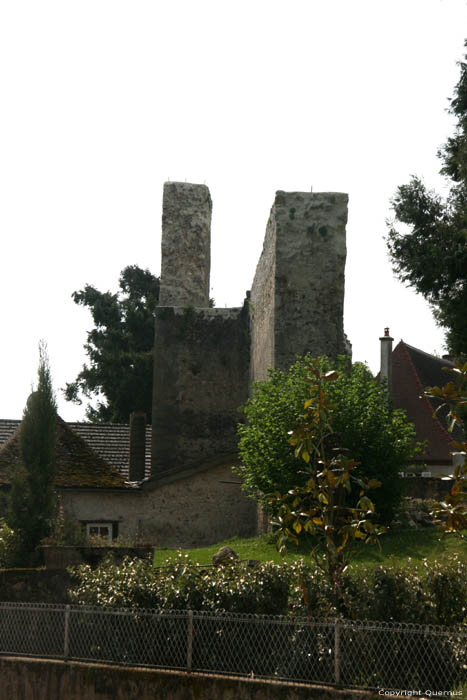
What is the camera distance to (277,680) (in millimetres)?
9086

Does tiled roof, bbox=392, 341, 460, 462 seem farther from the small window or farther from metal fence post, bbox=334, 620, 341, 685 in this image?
metal fence post, bbox=334, 620, 341, 685

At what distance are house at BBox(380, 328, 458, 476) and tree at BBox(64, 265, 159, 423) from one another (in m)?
10.7

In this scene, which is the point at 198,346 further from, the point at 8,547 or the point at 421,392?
the point at 8,547

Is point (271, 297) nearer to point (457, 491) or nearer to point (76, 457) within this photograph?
point (76, 457)

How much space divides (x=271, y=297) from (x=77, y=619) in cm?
1065

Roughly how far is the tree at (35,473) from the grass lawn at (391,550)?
6.39ft

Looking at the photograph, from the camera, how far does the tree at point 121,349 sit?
1607 inches

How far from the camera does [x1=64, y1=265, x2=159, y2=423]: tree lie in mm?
40812

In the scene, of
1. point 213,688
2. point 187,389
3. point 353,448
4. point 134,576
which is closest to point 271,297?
point 353,448

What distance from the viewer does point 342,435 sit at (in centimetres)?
1662

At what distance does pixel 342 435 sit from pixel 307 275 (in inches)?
170

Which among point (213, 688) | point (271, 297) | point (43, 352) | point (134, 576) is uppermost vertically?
point (271, 297)

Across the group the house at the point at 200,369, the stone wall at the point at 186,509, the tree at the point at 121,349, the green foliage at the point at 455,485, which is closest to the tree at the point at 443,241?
the house at the point at 200,369

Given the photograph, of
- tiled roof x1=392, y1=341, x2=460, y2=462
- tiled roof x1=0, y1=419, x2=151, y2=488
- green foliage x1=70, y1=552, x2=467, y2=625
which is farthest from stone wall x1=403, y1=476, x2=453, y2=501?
tiled roof x1=392, y1=341, x2=460, y2=462
